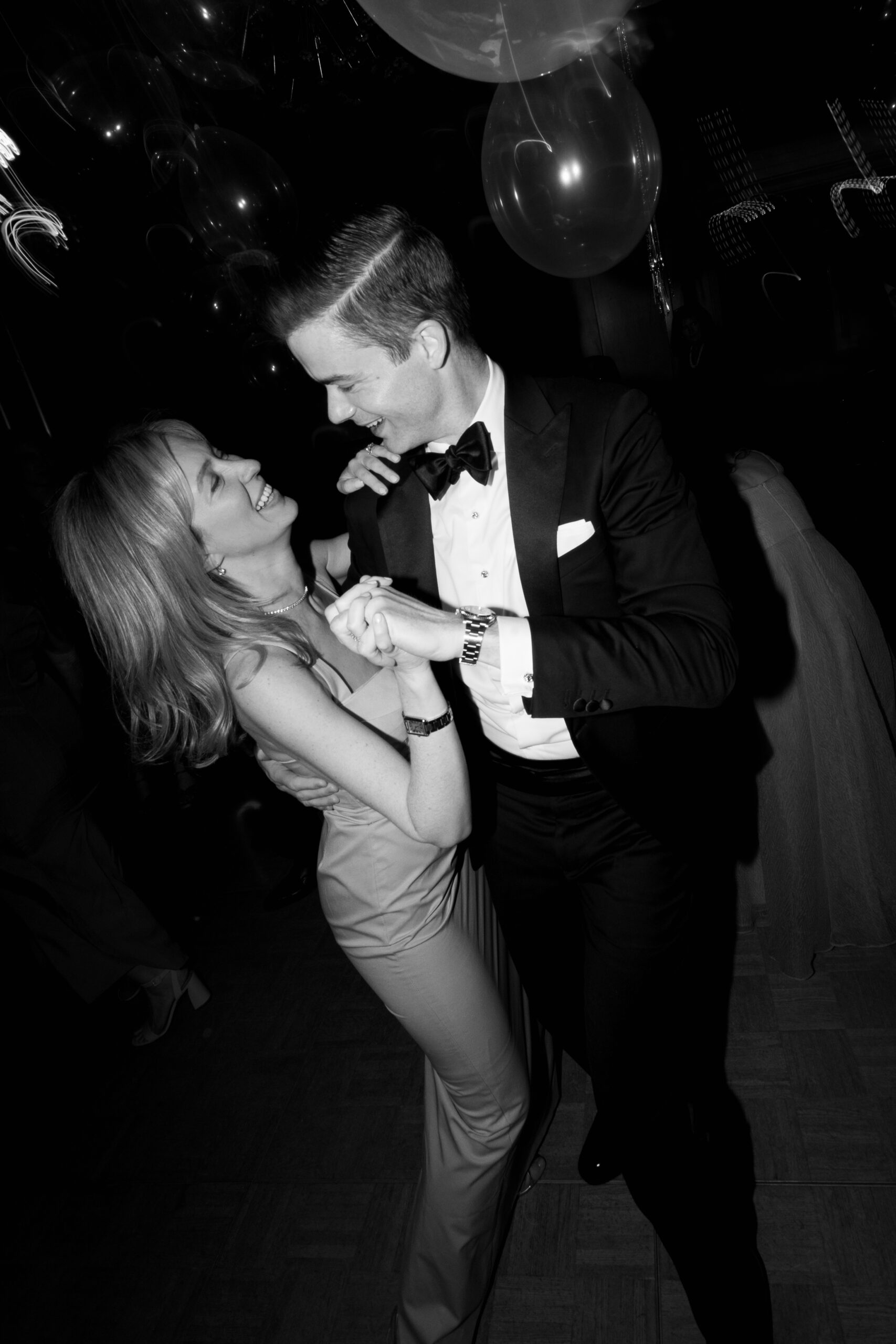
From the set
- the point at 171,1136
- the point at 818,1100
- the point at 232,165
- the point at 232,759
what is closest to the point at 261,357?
the point at 232,165

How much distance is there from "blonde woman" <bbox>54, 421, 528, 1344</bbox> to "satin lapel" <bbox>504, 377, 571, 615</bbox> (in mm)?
324

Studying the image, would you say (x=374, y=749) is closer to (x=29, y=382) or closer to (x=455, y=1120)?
(x=455, y=1120)

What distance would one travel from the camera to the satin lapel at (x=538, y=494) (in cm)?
137

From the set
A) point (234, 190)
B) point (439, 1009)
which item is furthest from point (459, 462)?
point (234, 190)

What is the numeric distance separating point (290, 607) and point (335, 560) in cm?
50

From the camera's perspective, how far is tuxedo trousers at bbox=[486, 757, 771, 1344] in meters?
1.48

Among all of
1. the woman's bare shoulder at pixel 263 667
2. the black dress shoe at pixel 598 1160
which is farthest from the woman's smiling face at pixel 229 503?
the black dress shoe at pixel 598 1160

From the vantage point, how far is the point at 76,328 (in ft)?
13.9

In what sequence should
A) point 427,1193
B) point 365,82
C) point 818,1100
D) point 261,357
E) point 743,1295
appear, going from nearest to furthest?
point 743,1295
point 427,1193
point 818,1100
point 261,357
point 365,82

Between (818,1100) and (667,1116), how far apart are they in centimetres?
72

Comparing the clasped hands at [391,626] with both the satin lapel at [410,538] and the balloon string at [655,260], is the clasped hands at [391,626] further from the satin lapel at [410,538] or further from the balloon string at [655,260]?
the balloon string at [655,260]

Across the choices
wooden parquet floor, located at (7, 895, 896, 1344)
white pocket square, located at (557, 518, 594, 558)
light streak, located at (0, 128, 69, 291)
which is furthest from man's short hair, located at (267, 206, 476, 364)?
light streak, located at (0, 128, 69, 291)

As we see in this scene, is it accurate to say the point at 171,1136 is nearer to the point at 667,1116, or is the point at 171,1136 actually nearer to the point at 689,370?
the point at 667,1116

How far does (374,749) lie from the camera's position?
4.46ft
